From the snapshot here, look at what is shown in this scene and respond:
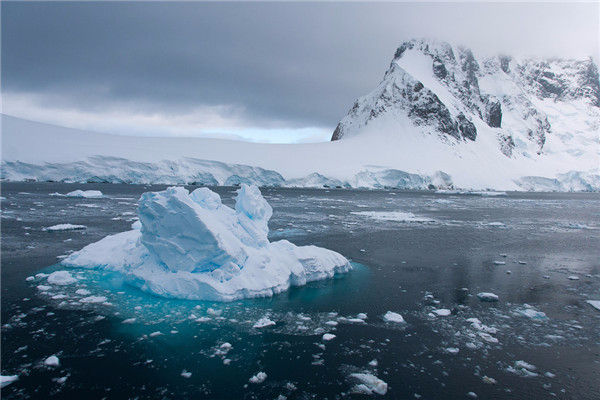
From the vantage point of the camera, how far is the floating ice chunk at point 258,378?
17.1 feet

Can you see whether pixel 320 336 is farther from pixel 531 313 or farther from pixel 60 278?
pixel 60 278

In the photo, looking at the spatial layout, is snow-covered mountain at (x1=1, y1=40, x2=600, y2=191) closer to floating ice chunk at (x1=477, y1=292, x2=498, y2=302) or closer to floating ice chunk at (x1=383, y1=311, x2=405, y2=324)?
floating ice chunk at (x1=477, y1=292, x2=498, y2=302)

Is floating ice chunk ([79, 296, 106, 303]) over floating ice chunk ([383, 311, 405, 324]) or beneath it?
beneath

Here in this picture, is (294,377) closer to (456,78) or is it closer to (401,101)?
(401,101)

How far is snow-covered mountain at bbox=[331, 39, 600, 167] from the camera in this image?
250 ft

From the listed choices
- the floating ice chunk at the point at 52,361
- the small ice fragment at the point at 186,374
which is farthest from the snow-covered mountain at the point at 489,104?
the floating ice chunk at the point at 52,361

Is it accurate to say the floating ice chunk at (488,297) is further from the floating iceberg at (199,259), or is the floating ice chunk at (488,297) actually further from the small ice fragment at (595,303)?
the floating iceberg at (199,259)

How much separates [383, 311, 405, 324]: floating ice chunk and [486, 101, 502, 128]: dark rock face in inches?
3699

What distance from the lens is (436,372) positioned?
18.2ft

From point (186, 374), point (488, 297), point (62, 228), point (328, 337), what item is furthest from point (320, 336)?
point (62, 228)

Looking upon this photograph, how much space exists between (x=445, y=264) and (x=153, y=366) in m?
9.44

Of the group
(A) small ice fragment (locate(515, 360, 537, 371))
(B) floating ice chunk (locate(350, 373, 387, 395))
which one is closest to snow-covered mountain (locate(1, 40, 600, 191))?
(B) floating ice chunk (locate(350, 373, 387, 395))

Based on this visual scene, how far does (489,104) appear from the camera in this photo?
91250 millimetres

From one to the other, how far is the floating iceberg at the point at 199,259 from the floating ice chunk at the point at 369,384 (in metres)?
3.64
